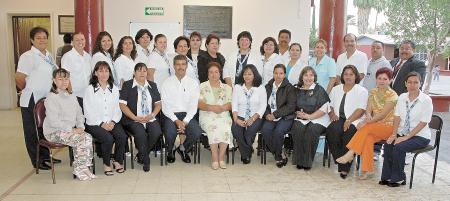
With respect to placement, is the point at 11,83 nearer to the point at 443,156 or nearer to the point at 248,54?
the point at 248,54

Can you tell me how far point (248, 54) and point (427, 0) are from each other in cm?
531

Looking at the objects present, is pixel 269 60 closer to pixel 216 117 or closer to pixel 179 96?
pixel 216 117

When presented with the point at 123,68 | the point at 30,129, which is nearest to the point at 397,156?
the point at 123,68

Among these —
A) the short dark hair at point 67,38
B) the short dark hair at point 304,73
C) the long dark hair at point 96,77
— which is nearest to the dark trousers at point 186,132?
the long dark hair at point 96,77

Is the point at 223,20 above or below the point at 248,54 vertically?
above

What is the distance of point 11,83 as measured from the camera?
829 cm

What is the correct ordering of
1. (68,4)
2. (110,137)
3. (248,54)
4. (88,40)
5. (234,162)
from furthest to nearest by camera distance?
(68,4) → (88,40) → (248,54) → (234,162) → (110,137)

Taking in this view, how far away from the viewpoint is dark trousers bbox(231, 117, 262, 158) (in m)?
4.45

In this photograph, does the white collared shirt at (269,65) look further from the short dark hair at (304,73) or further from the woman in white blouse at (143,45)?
the woman in white blouse at (143,45)

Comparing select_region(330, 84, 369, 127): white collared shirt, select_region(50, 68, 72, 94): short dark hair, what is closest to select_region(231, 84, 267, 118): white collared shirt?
select_region(330, 84, 369, 127): white collared shirt

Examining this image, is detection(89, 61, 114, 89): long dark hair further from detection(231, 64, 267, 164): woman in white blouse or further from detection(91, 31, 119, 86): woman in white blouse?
detection(231, 64, 267, 164): woman in white blouse

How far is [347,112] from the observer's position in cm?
424

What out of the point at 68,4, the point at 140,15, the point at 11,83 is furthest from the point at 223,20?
the point at 11,83

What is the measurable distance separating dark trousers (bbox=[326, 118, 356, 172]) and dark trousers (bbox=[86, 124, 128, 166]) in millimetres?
2131
